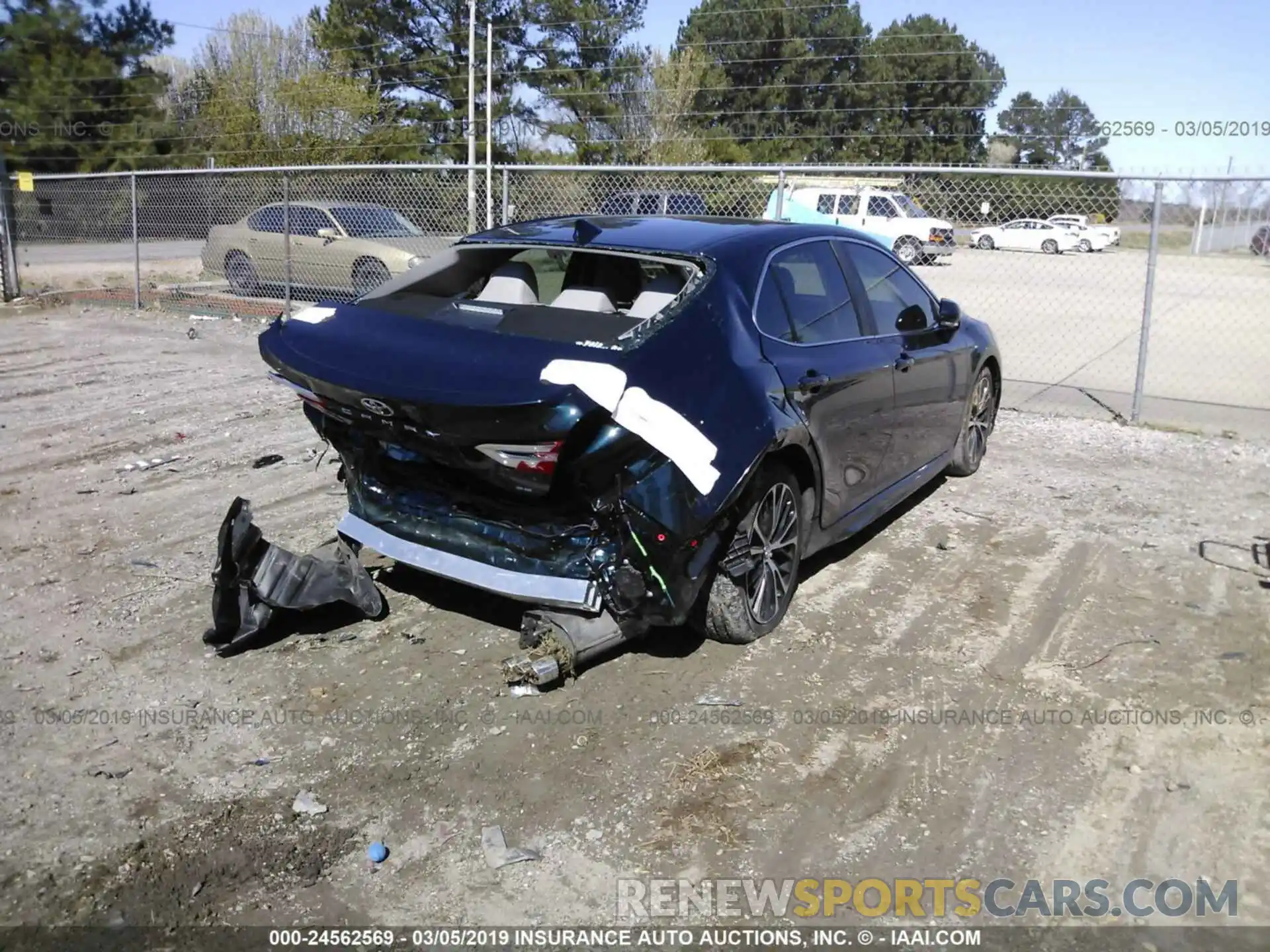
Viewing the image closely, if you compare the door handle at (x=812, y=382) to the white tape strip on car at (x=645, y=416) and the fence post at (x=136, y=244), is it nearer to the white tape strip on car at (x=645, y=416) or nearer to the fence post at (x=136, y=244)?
the white tape strip on car at (x=645, y=416)

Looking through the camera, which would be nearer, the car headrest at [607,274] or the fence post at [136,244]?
the car headrest at [607,274]

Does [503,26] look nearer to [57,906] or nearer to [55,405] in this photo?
[55,405]

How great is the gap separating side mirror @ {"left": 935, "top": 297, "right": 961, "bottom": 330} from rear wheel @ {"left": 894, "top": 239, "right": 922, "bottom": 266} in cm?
1482

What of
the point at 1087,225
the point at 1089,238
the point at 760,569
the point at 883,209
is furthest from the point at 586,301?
the point at 1089,238

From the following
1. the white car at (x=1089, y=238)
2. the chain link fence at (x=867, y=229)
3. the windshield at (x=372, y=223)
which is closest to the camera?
the chain link fence at (x=867, y=229)

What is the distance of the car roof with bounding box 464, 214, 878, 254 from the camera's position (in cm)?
454

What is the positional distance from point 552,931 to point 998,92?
51391mm

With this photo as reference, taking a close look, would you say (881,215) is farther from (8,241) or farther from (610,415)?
(610,415)

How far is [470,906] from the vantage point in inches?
115

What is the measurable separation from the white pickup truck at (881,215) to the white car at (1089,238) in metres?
3.33

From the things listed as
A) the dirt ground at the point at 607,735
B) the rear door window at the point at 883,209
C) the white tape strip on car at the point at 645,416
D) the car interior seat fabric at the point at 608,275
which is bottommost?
the dirt ground at the point at 607,735

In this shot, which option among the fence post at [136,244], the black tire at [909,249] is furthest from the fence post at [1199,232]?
the fence post at [136,244]

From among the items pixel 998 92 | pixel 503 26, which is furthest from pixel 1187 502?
pixel 998 92

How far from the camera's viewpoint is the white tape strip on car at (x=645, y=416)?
350 centimetres
